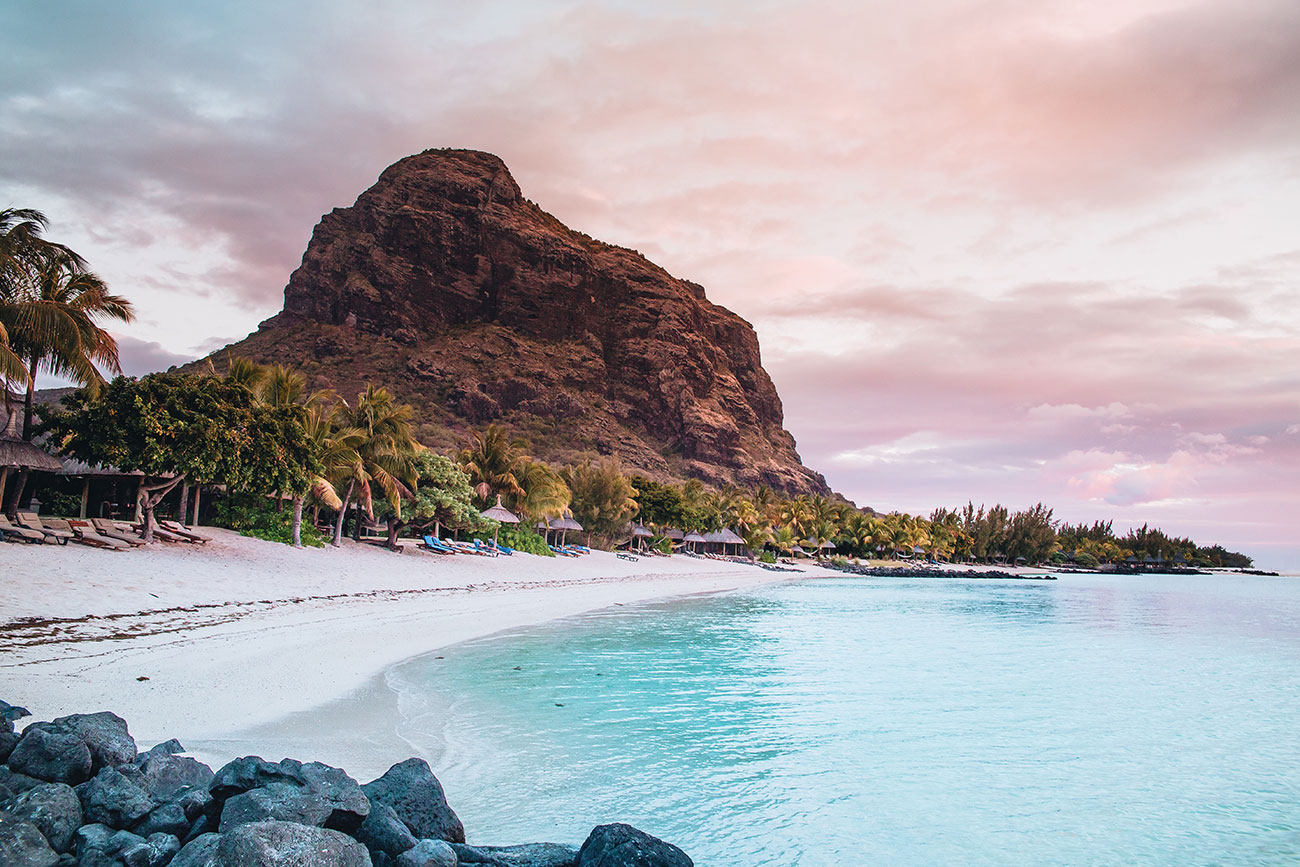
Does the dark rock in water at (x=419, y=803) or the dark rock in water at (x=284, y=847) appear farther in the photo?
the dark rock in water at (x=419, y=803)

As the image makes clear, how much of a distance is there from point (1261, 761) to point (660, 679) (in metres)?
8.92

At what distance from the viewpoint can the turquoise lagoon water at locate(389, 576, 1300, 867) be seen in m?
6.88

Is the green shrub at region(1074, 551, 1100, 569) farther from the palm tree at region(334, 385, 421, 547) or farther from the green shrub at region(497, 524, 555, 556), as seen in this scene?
the palm tree at region(334, 385, 421, 547)

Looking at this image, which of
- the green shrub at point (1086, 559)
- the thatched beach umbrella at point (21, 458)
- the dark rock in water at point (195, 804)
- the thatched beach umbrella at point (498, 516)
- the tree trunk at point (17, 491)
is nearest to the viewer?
the dark rock in water at point (195, 804)

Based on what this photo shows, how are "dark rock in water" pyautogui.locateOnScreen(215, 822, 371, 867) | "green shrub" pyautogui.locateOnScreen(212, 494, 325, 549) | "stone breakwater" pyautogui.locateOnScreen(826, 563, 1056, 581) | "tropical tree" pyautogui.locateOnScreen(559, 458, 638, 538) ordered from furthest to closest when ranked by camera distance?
"stone breakwater" pyautogui.locateOnScreen(826, 563, 1056, 581) → "tropical tree" pyautogui.locateOnScreen(559, 458, 638, 538) → "green shrub" pyautogui.locateOnScreen(212, 494, 325, 549) → "dark rock in water" pyautogui.locateOnScreen(215, 822, 371, 867)

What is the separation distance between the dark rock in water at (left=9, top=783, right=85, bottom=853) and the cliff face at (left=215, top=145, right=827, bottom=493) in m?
98.3

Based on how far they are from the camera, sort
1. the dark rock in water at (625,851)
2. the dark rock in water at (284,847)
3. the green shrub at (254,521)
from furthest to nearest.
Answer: the green shrub at (254,521) < the dark rock in water at (625,851) < the dark rock in water at (284,847)

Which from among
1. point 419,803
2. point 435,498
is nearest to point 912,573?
point 435,498

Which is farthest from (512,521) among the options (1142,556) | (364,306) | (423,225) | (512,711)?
(1142,556)

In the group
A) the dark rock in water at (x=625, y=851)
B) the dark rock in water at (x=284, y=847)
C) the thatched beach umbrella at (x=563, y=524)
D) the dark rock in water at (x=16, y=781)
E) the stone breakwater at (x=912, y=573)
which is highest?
the thatched beach umbrella at (x=563, y=524)

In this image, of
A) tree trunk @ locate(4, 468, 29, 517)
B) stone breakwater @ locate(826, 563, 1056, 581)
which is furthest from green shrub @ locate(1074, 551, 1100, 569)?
tree trunk @ locate(4, 468, 29, 517)

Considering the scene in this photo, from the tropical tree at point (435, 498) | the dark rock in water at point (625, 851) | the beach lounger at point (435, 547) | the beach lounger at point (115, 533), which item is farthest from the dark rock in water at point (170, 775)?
the beach lounger at point (435, 547)

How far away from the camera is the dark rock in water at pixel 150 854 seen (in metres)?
4.39

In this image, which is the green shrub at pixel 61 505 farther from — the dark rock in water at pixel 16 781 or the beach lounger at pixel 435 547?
the dark rock in water at pixel 16 781
